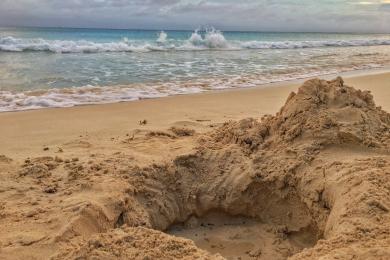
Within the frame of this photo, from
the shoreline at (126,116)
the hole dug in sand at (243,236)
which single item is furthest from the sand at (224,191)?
the shoreline at (126,116)

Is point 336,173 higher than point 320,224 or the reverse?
higher

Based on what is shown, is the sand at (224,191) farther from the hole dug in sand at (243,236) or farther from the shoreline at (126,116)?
the shoreline at (126,116)

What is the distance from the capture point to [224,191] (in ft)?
10.4

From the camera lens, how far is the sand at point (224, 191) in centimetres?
217

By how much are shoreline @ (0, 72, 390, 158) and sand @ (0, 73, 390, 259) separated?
48cm

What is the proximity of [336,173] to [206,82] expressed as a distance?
5.98 metres

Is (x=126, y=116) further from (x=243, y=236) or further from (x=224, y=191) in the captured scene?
(x=243, y=236)

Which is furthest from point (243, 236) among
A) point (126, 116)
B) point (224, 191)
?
point (126, 116)

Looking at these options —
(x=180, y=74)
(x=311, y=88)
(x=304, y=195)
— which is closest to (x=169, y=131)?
(x=311, y=88)

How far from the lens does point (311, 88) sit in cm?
350

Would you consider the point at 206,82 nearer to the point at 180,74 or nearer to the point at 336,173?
the point at 180,74

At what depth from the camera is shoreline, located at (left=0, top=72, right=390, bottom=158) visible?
182 inches

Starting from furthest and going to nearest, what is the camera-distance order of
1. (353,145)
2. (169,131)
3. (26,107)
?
(26,107) → (169,131) → (353,145)

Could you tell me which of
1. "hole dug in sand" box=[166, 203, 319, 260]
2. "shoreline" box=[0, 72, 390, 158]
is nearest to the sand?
"hole dug in sand" box=[166, 203, 319, 260]
